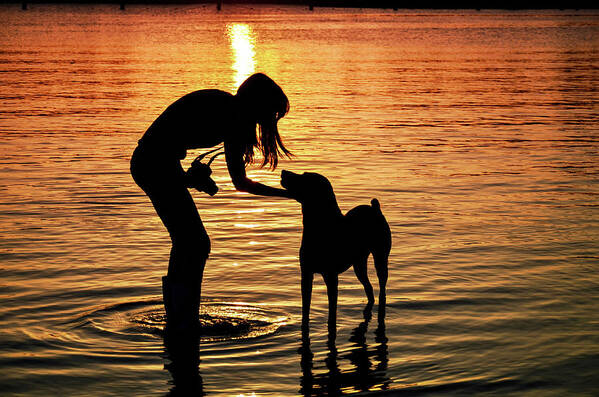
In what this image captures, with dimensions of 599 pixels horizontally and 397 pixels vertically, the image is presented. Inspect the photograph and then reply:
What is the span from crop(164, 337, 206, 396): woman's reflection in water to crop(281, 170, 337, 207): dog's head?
4.70ft

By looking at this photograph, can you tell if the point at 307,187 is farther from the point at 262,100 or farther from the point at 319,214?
the point at 262,100

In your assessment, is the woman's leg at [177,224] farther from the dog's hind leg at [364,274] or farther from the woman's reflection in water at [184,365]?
the dog's hind leg at [364,274]

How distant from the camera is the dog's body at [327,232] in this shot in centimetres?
727

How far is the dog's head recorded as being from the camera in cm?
718

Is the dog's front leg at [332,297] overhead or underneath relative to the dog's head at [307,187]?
underneath

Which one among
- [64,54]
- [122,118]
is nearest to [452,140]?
[122,118]

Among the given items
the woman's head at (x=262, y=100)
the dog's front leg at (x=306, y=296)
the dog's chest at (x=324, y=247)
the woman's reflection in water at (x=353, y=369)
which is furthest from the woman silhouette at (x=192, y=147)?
the woman's reflection in water at (x=353, y=369)

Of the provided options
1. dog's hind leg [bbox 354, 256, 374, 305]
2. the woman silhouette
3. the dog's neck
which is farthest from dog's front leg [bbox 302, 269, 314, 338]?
the woman silhouette

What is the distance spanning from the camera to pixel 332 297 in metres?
7.55

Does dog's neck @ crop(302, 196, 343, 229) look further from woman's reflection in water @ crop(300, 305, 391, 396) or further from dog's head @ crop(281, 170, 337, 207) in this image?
woman's reflection in water @ crop(300, 305, 391, 396)

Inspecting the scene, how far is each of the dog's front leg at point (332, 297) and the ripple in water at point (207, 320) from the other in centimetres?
54

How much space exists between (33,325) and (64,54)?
143 ft

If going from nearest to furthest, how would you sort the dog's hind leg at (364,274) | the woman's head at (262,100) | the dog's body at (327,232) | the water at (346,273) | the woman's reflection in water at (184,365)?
the woman's reflection in water at (184,365), the woman's head at (262,100), the water at (346,273), the dog's body at (327,232), the dog's hind leg at (364,274)

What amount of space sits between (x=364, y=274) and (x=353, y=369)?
1.41 m
